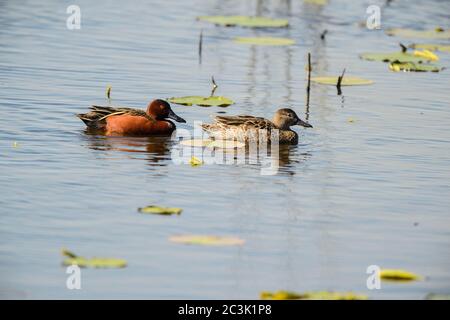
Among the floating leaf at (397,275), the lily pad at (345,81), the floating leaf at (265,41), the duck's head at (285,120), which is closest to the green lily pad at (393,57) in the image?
the floating leaf at (265,41)

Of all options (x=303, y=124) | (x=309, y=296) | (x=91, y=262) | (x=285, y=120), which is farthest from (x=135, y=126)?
(x=309, y=296)

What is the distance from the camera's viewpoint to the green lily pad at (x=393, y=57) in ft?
71.7

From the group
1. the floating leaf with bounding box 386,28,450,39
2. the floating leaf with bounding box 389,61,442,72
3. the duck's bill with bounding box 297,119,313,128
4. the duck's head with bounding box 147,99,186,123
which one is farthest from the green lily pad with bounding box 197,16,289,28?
the duck's head with bounding box 147,99,186,123

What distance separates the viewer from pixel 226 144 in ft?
50.7

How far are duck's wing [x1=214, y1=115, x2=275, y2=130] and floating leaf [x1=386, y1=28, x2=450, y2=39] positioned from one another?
401 inches

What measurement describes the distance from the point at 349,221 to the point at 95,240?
285 centimetres

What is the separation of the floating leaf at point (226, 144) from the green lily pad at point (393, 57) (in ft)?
23.3

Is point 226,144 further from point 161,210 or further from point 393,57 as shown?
point 393,57

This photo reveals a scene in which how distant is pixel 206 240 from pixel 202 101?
7.26 meters

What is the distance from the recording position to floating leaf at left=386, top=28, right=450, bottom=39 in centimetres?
2498

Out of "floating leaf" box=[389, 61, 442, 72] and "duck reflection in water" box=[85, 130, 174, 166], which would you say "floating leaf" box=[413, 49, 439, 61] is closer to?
"floating leaf" box=[389, 61, 442, 72]

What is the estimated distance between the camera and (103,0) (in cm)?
2825

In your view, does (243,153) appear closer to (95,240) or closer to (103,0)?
(95,240)

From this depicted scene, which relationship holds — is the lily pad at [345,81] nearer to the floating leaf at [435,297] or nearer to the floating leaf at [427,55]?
the floating leaf at [427,55]
